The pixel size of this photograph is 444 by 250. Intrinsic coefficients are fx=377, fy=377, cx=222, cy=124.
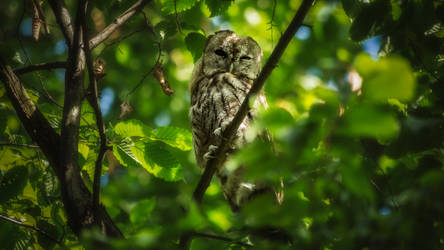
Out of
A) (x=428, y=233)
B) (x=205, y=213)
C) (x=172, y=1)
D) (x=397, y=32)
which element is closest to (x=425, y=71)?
(x=397, y=32)

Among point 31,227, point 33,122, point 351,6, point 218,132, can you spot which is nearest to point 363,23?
point 351,6

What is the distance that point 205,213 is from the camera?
4.39 ft

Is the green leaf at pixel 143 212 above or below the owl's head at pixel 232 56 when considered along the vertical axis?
below

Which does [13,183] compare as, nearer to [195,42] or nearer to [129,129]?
[129,129]

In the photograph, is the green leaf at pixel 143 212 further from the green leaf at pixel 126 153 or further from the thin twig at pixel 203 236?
the green leaf at pixel 126 153

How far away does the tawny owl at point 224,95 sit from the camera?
268 centimetres

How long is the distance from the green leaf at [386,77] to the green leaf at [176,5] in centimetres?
169

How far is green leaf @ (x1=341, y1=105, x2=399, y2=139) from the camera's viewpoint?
786 millimetres

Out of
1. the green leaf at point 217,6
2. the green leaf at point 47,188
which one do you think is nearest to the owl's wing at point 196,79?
the green leaf at point 217,6

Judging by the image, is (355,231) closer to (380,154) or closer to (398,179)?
(398,179)

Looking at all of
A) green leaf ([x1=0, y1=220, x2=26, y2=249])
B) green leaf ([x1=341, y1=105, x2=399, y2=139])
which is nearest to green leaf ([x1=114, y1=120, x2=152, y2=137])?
green leaf ([x1=0, y1=220, x2=26, y2=249])

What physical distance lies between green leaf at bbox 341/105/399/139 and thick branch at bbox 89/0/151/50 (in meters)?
1.76

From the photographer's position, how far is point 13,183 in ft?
6.56

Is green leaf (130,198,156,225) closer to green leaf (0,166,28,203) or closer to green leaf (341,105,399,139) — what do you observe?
green leaf (0,166,28,203)
